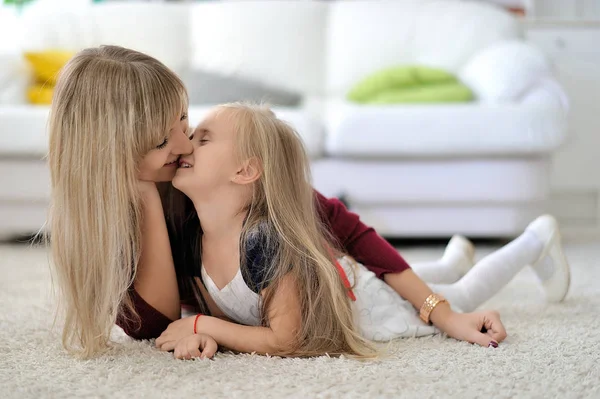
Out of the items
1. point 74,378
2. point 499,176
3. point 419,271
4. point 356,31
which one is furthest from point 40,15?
point 74,378

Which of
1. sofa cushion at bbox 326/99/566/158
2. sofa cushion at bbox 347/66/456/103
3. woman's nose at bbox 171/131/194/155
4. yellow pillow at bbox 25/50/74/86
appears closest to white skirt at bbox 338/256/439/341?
woman's nose at bbox 171/131/194/155

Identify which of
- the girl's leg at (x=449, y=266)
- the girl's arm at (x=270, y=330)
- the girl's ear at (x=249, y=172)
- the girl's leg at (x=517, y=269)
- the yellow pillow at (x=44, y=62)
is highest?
→ the girl's ear at (x=249, y=172)

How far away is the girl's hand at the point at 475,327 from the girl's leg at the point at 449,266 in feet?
0.93

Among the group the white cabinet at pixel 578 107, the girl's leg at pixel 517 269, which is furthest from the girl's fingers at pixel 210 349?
the white cabinet at pixel 578 107

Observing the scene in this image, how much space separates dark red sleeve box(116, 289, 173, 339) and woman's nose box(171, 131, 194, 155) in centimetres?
25

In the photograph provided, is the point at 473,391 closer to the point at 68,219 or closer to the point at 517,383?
the point at 517,383

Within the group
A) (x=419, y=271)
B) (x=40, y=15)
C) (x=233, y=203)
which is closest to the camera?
(x=233, y=203)

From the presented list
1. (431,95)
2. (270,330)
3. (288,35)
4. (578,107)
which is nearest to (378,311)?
(270,330)

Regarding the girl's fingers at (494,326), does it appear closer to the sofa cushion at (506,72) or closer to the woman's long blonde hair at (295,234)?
the woman's long blonde hair at (295,234)

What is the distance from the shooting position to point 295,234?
1230mm

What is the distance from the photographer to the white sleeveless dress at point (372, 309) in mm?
1310

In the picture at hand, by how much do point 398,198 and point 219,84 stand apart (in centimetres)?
91

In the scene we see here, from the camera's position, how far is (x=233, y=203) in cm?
128

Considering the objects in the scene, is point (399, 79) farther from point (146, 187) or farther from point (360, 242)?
point (146, 187)
